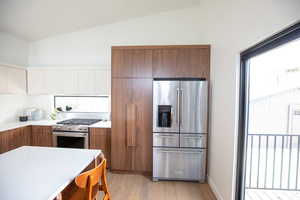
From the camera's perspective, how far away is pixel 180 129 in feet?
8.70

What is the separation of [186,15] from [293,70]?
8.35ft

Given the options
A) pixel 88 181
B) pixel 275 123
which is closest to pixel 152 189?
pixel 88 181

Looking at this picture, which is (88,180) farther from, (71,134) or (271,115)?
(71,134)

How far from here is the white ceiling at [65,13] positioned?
2615 millimetres

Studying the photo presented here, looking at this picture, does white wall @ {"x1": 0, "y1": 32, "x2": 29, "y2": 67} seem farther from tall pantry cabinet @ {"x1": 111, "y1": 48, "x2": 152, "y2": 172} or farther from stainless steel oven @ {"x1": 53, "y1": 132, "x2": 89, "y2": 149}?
tall pantry cabinet @ {"x1": 111, "y1": 48, "x2": 152, "y2": 172}

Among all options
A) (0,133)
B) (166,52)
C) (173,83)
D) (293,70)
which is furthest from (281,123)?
(0,133)

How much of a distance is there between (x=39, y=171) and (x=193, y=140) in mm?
2133

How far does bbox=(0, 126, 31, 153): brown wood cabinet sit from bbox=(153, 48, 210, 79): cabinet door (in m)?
2.85

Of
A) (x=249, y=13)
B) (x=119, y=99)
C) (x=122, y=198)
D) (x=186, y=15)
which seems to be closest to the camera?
(x=249, y=13)

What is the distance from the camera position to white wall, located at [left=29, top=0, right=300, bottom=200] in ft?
4.61

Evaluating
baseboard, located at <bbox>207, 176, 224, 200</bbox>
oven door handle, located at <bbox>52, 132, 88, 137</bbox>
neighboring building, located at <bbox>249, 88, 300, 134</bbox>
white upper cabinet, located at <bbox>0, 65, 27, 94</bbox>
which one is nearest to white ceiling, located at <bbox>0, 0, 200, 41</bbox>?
white upper cabinet, located at <bbox>0, 65, 27, 94</bbox>

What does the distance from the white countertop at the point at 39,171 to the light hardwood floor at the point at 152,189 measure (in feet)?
3.79

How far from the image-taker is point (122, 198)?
2.28 m

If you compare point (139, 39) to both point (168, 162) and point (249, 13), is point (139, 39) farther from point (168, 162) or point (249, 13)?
point (168, 162)
